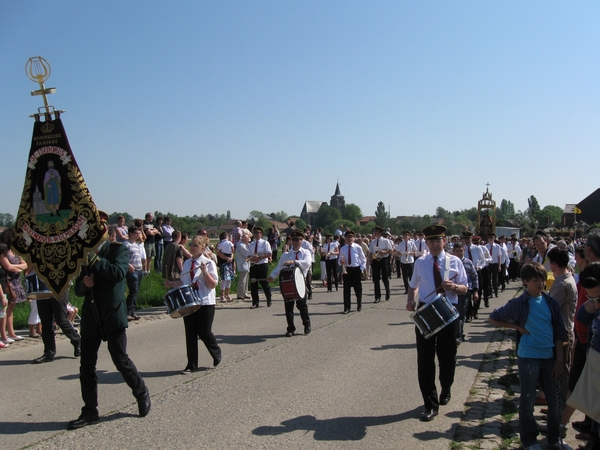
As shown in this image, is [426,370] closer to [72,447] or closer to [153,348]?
[72,447]

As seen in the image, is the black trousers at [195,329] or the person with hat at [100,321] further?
the black trousers at [195,329]

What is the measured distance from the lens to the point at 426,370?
19.6 ft

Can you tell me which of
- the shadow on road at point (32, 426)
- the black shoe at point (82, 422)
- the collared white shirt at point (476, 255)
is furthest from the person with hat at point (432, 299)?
the collared white shirt at point (476, 255)

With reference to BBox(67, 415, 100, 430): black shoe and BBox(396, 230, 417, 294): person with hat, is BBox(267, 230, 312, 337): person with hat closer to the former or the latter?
BBox(67, 415, 100, 430): black shoe

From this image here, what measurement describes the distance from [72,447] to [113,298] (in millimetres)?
1473

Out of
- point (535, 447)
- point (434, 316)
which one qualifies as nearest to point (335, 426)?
point (434, 316)

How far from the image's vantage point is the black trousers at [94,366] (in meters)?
5.75

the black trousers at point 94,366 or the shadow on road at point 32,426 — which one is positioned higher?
the black trousers at point 94,366

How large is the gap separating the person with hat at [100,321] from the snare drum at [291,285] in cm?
478

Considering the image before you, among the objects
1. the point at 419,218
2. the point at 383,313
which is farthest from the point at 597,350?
the point at 419,218

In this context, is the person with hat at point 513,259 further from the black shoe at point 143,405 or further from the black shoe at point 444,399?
the black shoe at point 143,405

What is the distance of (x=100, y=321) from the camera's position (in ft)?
18.9

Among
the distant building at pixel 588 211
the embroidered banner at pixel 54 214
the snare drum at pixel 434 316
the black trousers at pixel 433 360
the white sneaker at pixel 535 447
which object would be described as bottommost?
the white sneaker at pixel 535 447

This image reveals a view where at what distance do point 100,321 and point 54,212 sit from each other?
1.41 m
